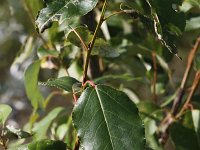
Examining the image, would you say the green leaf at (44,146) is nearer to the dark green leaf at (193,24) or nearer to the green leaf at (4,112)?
the green leaf at (4,112)

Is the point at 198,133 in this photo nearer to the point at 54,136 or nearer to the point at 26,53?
the point at 54,136

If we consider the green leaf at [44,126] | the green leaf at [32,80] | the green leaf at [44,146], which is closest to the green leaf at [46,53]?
the green leaf at [32,80]

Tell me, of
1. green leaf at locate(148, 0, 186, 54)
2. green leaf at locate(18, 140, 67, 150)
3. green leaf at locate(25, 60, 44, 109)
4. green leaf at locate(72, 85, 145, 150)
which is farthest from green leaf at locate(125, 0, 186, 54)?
green leaf at locate(25, 60, 44, 109)

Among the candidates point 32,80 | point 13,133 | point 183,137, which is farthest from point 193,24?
point 13,133

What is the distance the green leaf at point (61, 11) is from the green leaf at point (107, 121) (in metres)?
0.13

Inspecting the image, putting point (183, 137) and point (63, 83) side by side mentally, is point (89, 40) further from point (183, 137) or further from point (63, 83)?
point (183, 137)

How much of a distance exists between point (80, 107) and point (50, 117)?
56 cm

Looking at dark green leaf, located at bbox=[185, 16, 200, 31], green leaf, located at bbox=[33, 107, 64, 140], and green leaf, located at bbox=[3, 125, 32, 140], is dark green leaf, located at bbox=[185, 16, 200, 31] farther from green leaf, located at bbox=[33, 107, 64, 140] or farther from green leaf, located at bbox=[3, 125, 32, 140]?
green leaf, located at bbox=[3, 125, 32, 140]

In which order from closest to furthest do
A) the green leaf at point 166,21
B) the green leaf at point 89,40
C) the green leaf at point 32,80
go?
the green leaf at point 166,21 → the green leaf at point 89,40 → the green leaf at point 32,80

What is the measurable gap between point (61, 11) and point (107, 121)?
185mm

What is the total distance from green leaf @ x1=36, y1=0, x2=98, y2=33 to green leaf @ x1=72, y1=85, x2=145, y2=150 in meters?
0.13

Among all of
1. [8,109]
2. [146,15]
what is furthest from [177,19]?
[8,109]

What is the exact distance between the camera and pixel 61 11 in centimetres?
76

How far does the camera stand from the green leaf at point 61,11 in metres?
0.75
